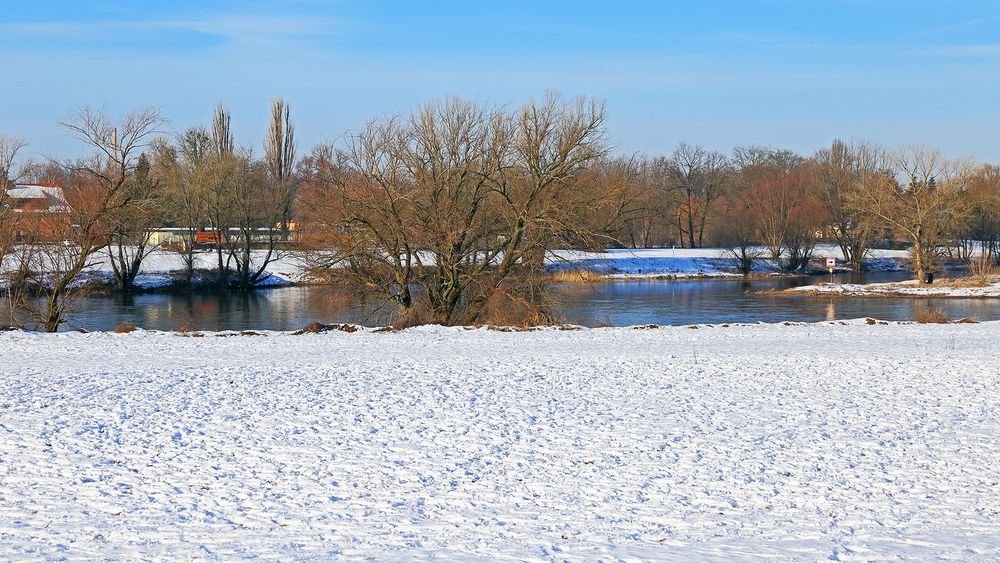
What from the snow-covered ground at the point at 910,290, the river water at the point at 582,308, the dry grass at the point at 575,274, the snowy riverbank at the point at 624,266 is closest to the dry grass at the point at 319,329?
the river water at the point at 582,308

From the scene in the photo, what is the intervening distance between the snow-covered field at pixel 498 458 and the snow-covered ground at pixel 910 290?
34.2m

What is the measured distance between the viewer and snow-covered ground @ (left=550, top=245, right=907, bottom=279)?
68062 mm

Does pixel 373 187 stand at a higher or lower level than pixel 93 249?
higher

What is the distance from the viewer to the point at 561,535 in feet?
24.3

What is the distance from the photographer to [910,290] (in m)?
49.4

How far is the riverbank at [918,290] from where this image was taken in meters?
47.5

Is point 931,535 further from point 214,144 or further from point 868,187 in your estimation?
point 214,144

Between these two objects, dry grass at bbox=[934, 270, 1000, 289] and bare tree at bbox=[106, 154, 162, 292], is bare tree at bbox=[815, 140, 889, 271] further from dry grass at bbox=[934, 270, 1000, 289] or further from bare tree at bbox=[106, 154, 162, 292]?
bare tree at bbox=[106, 154, 162, 292]

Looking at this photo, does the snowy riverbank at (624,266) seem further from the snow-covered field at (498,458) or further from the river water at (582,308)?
the snow-covered field at (498,458)

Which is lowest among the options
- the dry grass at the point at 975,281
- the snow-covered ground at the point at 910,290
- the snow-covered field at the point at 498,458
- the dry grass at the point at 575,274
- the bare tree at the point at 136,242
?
the snow-covered field at the point at 498,458

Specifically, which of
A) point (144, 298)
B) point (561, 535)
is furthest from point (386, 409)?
point (144, 298)

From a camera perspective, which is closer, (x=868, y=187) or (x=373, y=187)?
(x=373, y=187)

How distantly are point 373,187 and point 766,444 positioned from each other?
21296 mm

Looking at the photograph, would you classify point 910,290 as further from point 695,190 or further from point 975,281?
point 695,190
